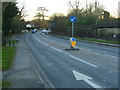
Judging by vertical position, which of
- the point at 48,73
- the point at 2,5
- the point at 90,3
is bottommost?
the point at 48,73

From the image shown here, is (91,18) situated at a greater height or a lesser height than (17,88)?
greater

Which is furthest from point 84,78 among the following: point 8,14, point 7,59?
point 8,14

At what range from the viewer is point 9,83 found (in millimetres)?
7676

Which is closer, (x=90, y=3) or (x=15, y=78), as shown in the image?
(x=15, y=78)

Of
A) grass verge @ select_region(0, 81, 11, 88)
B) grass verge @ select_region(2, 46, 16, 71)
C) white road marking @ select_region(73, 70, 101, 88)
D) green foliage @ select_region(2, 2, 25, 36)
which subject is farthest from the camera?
green foliage @ select_region(2, 2, 25, 36)

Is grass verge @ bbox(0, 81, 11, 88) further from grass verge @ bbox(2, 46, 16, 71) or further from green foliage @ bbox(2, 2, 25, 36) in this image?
green foliage @ bbox(2, 2, 25, 36)

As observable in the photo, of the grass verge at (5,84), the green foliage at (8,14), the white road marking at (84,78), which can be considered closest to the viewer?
the grass verge at (5,84)

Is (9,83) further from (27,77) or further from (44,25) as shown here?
(44,25)

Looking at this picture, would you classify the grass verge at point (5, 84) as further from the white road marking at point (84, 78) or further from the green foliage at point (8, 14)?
the green foliage at point (8, 14)

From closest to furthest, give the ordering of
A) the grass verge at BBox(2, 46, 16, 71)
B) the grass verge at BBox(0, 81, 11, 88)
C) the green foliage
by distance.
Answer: the grass verge at BBox(0, 81, 11, 88)
the grass verge at BBox(2, 46, 16, 71)
the green foliage

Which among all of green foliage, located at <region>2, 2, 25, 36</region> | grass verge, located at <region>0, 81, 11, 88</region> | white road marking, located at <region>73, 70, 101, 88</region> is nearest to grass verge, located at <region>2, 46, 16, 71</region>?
grass verge, located at <region>0, 81, 11, 88</region>

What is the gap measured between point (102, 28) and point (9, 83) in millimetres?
37531

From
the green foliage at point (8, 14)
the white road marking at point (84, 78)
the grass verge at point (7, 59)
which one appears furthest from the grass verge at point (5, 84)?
the green foliage at point (8, 14)

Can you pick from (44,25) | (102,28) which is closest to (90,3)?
(102,28)
